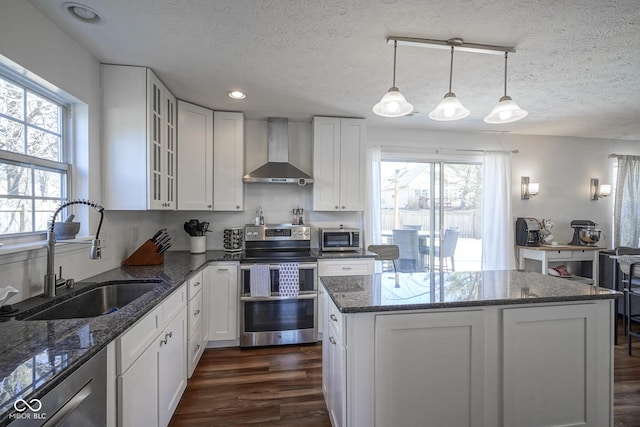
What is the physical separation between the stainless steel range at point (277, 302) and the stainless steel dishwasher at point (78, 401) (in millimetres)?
1682

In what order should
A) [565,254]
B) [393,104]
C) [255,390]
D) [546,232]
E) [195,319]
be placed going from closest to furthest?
[393,104] < [255,390] < [195,319] < [565,254] < [546,232]

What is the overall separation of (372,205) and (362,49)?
6.59 feet

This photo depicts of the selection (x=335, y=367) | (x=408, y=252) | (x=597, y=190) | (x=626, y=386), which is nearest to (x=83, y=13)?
(x=335, y=367)

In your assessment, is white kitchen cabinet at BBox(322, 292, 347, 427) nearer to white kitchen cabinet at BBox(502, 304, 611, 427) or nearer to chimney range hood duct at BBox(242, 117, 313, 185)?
white kitchen cabinet at BBox(502, 304, 611, 427)

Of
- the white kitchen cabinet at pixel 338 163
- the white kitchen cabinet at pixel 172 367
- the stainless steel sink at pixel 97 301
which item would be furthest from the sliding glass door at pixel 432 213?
the stainless steel sink at pixel 97 301

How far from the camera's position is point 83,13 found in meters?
1.57

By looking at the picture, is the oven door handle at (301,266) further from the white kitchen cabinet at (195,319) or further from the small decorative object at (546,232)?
the small decorative object at (546,232)

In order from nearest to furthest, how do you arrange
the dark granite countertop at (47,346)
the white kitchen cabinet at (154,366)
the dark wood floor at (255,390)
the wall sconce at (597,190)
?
the dark granite countertop at (47,346), the white kitchen cabinet at (154,366), the dark wood floor at (255,390), the wall sconce at (597,190)

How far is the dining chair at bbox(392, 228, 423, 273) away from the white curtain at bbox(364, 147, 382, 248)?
428mm

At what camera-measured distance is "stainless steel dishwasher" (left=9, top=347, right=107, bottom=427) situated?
77cm

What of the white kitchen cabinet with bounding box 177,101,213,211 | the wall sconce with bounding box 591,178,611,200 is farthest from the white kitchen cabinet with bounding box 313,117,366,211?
the wall sconce with bounding box 591,178,611,200

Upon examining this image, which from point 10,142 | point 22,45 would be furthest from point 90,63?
point 10,142

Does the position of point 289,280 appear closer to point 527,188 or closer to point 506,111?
point 506,111

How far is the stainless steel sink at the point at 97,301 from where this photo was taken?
4.88ft
